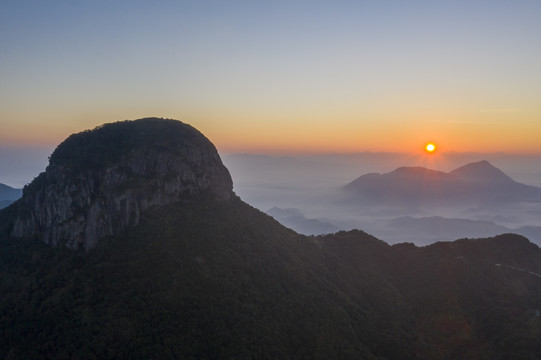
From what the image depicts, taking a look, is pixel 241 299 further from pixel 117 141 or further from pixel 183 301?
pixel 117 141

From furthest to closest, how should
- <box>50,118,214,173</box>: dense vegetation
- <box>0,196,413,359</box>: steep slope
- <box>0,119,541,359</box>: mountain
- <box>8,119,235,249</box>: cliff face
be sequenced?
<box>50,118,214,173</box>: dense vegetation < <box>8,119,235,249</box>: cliff face < <box>0,119,541,359</box>: mountain < <box>0,196,413,359</box>: steep slope

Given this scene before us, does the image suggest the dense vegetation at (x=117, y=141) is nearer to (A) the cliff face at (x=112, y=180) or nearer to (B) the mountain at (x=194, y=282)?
(A) the cliff face at (x=112, y=180)

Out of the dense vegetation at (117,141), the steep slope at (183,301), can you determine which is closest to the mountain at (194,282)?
the steep slope at (183,301)

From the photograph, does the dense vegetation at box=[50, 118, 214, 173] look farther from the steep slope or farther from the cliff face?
the steep slope

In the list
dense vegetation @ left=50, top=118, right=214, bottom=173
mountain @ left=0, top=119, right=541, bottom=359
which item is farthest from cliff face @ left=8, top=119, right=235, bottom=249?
mountain @ left=0, top=119, right=541, bottom=359

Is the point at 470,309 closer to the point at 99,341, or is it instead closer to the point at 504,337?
the point at 504,337

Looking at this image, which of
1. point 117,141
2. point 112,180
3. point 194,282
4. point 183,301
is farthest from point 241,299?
point 117,141

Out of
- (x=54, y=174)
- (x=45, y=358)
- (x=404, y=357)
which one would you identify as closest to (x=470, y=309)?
(x=404, y=357)
